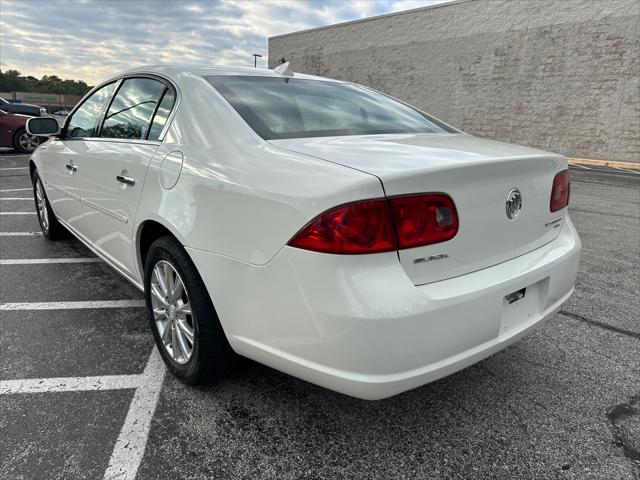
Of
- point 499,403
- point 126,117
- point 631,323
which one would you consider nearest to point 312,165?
point 499,403

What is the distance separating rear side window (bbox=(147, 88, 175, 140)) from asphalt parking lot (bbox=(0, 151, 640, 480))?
1.21m

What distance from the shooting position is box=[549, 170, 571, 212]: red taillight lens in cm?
209

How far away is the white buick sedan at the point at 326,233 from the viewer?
1471mm

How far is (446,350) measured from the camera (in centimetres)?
158

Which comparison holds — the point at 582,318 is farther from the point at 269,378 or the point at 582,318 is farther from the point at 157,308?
the point at 157,308

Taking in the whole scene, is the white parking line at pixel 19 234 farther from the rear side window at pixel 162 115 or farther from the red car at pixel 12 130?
the red car at pixel 12 130

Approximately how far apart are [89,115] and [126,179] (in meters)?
1.29

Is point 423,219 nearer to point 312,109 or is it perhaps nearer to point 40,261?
point 312,109

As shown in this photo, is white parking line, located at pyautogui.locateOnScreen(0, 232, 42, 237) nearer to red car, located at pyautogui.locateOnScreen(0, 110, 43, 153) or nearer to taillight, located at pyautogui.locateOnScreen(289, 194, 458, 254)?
taillight, located at pyautogui.locateOnScreen(289, 194, 458, 254)

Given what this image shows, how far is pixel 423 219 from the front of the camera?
5.02 feet

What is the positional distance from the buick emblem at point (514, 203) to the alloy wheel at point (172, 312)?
1.41 m

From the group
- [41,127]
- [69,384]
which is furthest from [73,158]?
[69,384]

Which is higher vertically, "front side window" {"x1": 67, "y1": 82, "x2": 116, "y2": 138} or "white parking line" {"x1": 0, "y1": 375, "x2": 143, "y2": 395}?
"front side window" {"x1": 67, "y1": 82, "x2": 116, "y2": 138}

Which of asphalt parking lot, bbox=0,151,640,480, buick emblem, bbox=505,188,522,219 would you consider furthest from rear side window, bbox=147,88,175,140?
buick emblem, bbox=505,188,522,219
